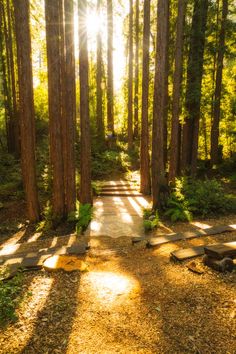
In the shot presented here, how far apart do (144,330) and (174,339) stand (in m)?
0.39

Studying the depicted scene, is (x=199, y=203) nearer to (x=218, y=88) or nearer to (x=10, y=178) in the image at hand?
(x=218, y=88)

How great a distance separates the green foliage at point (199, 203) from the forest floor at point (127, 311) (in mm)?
3757

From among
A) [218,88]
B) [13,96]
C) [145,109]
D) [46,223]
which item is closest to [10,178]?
[13,96]

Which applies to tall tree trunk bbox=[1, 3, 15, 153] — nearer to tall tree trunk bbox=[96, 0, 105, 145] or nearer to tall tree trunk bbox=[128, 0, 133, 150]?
tall tree trunk bbox=[96, 0, 105, 145]

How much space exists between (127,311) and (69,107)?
744 cm

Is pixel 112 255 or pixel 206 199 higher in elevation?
pixel 206 199

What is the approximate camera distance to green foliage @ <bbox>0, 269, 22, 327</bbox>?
3963 millimetres

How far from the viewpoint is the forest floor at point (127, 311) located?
3457 millimetres

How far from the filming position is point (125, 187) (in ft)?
52.5

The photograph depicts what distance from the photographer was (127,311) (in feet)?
13.5

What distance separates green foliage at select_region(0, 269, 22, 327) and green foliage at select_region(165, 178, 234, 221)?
18.5 feet

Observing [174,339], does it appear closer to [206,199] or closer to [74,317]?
[74,317]

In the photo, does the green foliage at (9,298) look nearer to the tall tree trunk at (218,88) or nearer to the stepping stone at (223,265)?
the stepping stone at (223,265)

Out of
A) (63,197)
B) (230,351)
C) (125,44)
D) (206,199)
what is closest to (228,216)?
(206,199)
